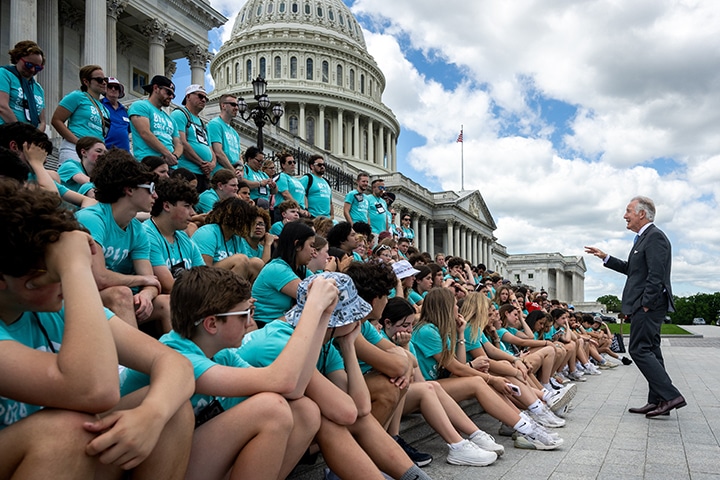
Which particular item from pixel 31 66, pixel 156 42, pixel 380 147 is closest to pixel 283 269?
pixel 31 66

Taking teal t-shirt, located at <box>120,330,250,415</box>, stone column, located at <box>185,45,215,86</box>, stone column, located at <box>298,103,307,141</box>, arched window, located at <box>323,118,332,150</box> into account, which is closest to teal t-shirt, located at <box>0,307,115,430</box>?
teal t-shirt, located at <box>120,330,250,415</box>

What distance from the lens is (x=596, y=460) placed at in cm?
502

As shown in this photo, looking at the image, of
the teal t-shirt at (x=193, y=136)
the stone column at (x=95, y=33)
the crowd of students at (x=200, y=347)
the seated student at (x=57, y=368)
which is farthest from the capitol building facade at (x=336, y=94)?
the seated student at (x=57, y=368)

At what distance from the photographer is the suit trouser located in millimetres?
6922

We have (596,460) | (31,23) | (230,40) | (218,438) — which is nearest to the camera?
(218,438)

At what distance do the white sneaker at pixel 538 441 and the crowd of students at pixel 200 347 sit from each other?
1 centimetres

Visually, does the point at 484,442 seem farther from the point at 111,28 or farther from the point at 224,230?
the point at 111,28

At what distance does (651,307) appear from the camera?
23.1 ft

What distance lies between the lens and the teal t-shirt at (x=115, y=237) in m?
4.01

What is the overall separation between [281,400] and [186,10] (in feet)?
89.3

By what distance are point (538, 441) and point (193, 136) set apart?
5.97 metres

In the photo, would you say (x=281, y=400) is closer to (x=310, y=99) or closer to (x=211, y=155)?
(x=211, y=155)

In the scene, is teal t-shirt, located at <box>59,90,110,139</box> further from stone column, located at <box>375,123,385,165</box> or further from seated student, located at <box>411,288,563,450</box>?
stone column, located at <box>375,123,385,165</box>

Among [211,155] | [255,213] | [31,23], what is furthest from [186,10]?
[255,213]
